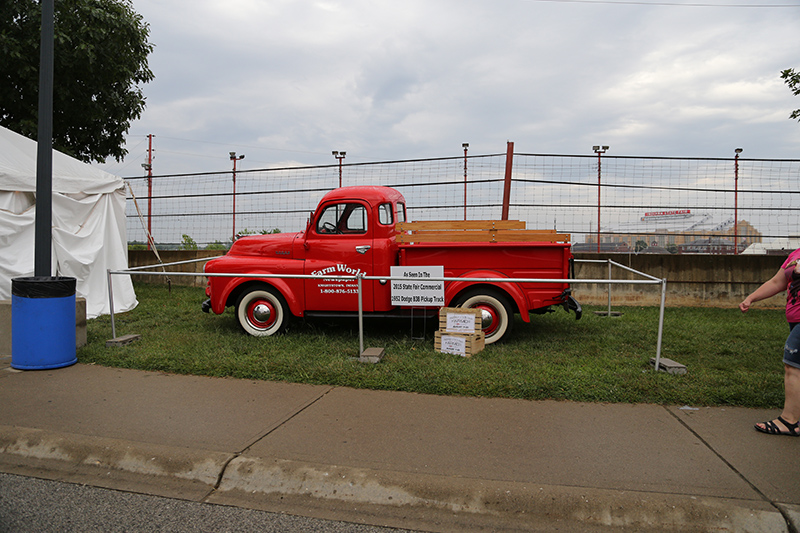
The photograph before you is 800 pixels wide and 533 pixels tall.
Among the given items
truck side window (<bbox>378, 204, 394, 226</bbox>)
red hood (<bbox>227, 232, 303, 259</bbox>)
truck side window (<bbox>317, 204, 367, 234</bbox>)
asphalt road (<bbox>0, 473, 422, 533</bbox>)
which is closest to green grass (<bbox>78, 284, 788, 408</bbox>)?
red hood (<bbox>227, 232, 303, 259</bbox>)

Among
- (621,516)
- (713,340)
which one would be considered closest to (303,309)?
(621,516)

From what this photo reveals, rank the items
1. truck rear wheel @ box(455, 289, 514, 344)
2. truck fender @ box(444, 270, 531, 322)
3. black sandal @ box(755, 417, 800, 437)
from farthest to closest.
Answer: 1. truck rear wheel @ box(455, 289, 514, 344)
2. truck fender @ box(444, 270, 531, 322)
3. black sandal @ box(755, 417, 800, 437)

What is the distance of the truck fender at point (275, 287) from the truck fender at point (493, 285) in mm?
1984

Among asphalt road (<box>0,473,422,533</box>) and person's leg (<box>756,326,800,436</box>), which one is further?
person's leg (<box>756,326,800,436</box>)

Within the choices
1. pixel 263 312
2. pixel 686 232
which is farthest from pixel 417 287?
pixel 686 232

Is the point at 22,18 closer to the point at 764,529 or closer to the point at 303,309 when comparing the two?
the point at 303,309

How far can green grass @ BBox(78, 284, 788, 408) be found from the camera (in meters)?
4.86

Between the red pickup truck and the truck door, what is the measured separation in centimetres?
1

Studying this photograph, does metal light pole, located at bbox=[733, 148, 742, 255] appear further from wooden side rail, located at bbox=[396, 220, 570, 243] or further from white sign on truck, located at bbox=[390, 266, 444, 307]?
white sign on truck, located at bbox=[390, 266, 444, 307]

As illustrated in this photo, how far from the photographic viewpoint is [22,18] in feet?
37.5

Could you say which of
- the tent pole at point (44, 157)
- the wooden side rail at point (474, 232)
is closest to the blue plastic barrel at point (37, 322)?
the tent pole at point (44, 157)

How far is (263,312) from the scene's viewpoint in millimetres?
7207

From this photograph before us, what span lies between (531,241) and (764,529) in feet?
13.6

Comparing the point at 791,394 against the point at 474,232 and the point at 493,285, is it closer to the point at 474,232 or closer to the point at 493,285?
the point at 493,285
